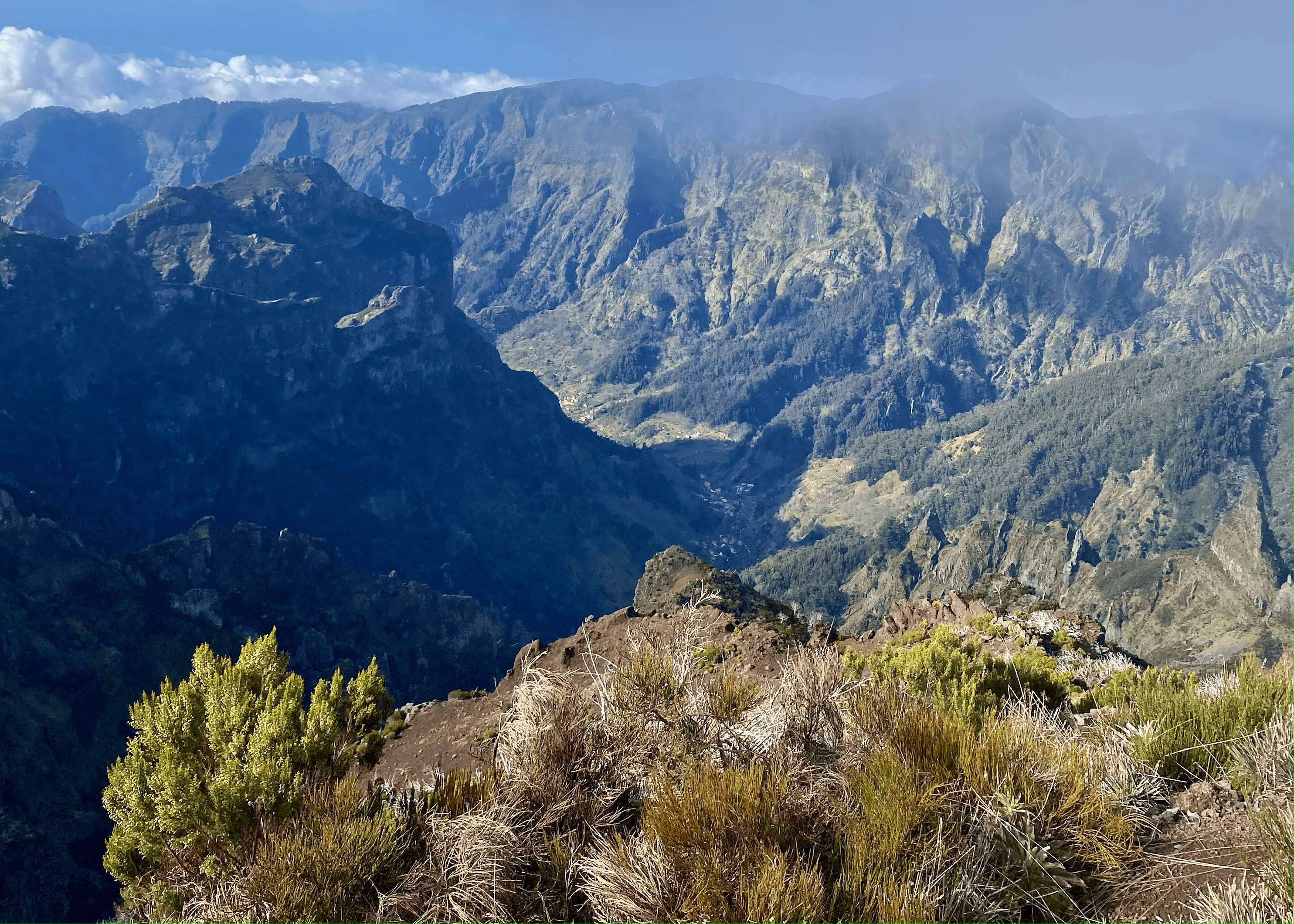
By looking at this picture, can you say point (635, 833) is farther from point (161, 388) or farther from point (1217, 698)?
point (161, 388)

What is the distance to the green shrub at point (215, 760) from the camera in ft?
26.9

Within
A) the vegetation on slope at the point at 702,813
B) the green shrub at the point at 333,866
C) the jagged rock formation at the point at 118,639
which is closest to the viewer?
the vegetation on slope at the point at 702,813

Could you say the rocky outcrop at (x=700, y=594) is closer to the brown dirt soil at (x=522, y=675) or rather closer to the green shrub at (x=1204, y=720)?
the brown dirt soil at (x=522, y=675)

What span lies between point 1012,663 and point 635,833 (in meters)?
11.0

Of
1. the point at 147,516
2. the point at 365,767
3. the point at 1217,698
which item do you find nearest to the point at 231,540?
the point at 147,516

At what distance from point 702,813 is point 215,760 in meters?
6.09

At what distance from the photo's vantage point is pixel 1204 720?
8.67 metres

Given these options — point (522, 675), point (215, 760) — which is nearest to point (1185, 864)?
point (215, 760)

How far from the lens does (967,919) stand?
20.5ft

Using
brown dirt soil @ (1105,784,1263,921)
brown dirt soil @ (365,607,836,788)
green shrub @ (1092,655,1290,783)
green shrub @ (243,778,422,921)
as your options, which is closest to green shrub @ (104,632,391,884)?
green shrub @ (243,778,422,921)

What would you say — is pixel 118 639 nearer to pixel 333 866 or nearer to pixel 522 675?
pixel 522 675

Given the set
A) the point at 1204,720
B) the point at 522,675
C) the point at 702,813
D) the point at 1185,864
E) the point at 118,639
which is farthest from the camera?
the point at 118,639

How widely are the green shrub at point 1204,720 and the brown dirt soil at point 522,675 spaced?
1139 centimetres

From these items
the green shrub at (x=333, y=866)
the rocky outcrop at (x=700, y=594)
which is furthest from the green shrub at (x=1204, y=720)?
the rocky outcrop at (x=700, y=594)
